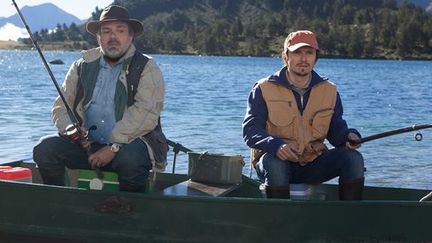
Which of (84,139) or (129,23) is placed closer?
(84,139)

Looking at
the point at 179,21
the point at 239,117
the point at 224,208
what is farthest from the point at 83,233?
the point at 179,21

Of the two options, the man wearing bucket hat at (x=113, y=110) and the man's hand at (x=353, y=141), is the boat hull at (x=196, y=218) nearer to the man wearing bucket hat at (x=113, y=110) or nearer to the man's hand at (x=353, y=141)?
the man wearing bucket hat at (x=113, y=110)

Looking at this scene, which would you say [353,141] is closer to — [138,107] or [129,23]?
[138,107]

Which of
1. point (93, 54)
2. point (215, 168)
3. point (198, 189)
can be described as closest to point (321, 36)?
point (215, 168)

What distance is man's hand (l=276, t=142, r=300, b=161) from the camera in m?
5.51

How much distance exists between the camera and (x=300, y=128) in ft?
19.1

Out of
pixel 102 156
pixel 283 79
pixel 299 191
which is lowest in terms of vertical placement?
pixel 299 191

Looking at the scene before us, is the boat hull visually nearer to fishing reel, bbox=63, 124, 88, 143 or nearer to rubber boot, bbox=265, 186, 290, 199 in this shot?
rubber boot, bbox=265, 186, 290, 199

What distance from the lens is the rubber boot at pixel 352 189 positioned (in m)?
5.67

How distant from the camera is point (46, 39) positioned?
7721 inches

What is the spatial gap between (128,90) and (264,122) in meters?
1.16

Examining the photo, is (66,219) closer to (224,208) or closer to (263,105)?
(224,208)

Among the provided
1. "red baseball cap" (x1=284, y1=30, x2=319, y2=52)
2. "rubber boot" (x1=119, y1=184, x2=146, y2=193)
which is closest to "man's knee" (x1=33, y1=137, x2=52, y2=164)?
"rubber boot" (x1=119, y1=184, x2=146, y2=193)

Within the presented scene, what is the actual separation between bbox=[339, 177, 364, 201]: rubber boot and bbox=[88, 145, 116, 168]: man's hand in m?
1.86
